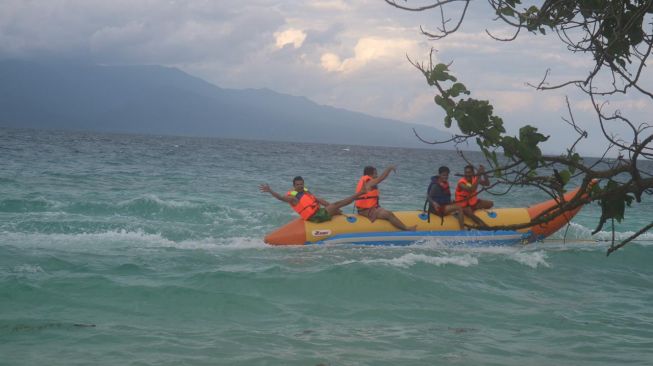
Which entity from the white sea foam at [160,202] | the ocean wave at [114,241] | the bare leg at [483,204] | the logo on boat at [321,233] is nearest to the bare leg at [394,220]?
the logo on boat at [321,233]

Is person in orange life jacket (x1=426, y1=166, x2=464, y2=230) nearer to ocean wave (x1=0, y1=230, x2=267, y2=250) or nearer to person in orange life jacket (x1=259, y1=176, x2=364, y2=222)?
person in orange life jacket (x1=259, y1=176, x2=364, y2=222)

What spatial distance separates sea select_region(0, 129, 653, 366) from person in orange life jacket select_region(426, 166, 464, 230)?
19.5 inches

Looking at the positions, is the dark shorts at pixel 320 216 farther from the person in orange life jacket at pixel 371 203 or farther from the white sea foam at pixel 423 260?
the white sea foam at pixel 423 260

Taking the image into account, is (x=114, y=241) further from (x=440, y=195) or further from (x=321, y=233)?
(x=440, y=195)

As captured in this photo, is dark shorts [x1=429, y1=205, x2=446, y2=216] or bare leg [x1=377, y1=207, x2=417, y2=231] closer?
bare leg [x1=377, y1=207, x2=417, y2=231]

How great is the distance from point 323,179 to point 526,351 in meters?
19.0

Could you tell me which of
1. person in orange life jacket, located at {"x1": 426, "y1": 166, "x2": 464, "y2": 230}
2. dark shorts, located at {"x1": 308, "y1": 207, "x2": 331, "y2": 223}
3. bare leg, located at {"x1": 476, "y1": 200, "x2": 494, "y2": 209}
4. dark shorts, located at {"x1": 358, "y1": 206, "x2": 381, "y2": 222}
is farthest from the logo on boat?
bare leg, located at {"x1": 476, "y1": 200, "x2": 494, "y2": 209}

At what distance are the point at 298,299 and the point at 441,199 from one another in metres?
3.67

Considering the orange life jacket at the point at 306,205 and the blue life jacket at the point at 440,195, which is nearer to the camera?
the orange life jacket at the point at 306,205

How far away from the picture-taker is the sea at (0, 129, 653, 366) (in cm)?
534

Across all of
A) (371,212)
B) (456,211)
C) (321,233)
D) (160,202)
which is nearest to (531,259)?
(456,211)

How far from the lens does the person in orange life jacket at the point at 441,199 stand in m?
9.86

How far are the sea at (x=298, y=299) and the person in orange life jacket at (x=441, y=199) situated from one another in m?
0.50

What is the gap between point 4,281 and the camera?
7117 mm
